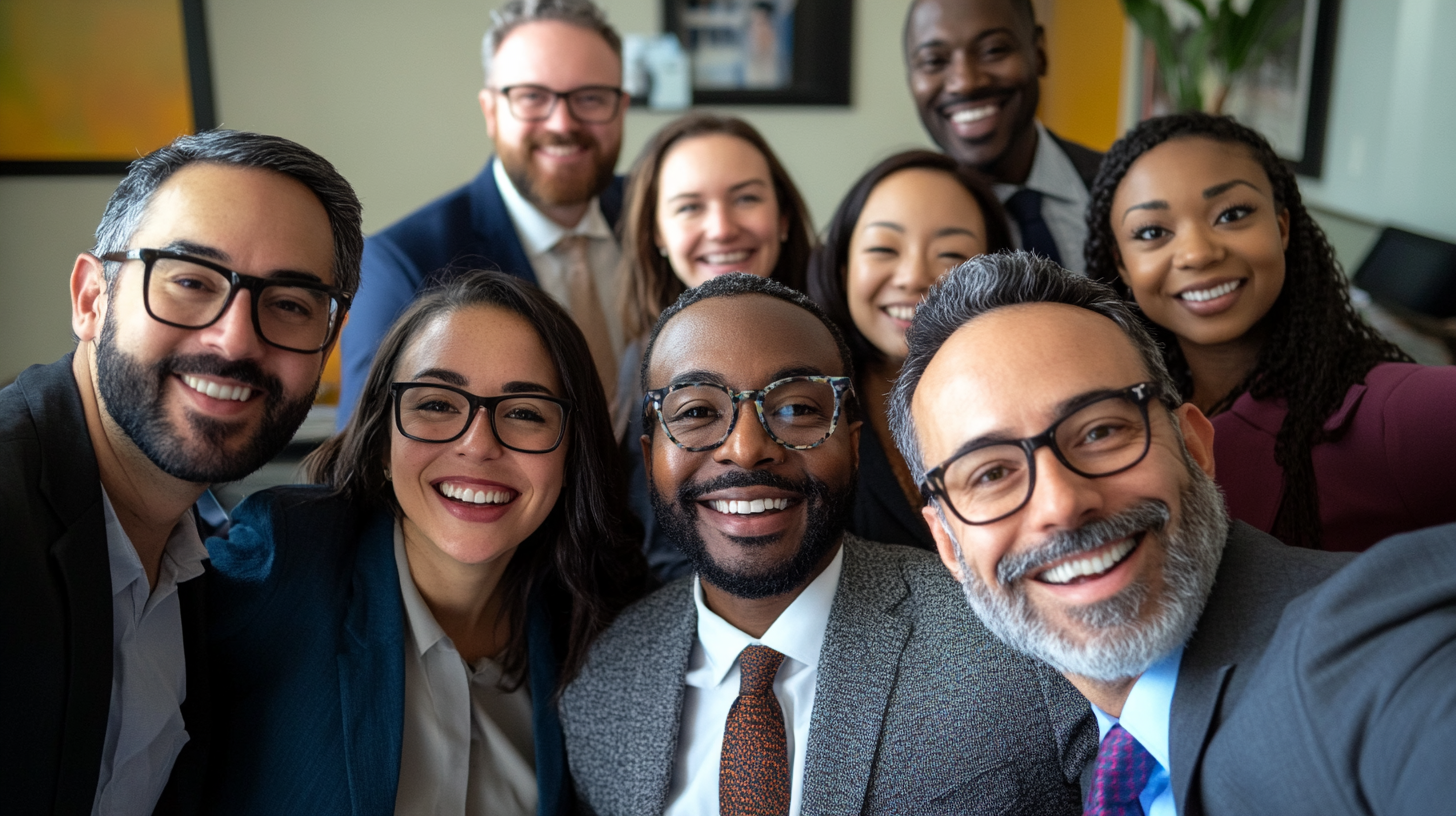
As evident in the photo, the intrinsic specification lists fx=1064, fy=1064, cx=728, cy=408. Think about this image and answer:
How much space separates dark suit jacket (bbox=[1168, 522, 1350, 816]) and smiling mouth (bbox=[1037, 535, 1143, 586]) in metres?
0.14

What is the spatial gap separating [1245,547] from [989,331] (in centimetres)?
44

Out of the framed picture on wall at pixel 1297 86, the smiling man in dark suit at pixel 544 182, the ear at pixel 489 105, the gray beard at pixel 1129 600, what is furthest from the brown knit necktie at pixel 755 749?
the framed picture on wall at pixel 1297 86

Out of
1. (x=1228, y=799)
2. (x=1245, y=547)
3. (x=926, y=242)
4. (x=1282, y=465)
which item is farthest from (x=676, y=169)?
(x=1228, y=799)

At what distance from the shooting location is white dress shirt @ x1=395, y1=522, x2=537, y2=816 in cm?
183

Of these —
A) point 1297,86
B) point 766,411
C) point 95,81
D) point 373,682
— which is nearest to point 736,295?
point 766,411

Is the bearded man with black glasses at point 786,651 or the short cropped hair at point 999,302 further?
the bearded man with black glasses at point 786,651

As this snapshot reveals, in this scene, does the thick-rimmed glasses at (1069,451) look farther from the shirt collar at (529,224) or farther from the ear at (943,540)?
the shirt collar at (529,224)

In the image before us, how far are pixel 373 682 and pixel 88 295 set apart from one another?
749 mm

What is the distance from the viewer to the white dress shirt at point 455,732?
1.83 m

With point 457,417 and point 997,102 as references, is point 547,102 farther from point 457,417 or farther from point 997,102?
point 457,417

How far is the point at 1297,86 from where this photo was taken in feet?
14.3

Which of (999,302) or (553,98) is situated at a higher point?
(553,98)

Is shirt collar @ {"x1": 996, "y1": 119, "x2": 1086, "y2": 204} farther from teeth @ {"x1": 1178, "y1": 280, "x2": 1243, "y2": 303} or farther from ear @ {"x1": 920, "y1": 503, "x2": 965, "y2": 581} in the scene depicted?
ear @ {"x1": 920, "y1": 503, "x2": 965, "y2": 581}

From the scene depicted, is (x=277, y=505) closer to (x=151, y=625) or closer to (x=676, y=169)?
(x=151, y=625)
